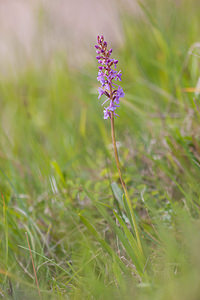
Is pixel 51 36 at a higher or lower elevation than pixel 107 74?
higher

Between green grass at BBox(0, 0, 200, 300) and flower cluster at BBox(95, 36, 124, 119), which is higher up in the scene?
flower cluster at BBox(95, 36, 124, 119)

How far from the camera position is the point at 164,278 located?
3.78ft

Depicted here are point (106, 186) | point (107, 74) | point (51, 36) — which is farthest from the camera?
point (51, 36)

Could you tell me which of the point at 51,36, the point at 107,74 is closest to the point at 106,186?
the point at 107,74

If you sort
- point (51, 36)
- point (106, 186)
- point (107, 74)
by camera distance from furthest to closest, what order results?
1. point (51, 36)
2. point (106, 186)
3. point (107, 74)

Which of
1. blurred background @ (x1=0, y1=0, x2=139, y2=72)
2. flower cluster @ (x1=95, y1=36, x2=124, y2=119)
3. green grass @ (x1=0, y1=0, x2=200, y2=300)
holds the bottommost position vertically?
green grass @ (x1=0, y1=0, x2=200, y2=300)

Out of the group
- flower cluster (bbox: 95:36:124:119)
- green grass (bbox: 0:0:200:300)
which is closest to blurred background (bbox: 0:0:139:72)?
green grass (bbox: 0:0:200:300)

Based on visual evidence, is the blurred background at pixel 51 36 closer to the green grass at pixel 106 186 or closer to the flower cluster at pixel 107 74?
the green grass at pixel 106 186

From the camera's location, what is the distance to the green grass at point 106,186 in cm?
122

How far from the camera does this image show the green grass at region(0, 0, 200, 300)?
1.22 meters

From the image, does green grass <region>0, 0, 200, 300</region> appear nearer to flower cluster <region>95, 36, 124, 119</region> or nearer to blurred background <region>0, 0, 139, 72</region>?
blurred background <region>0, 0, 139, 72</region>

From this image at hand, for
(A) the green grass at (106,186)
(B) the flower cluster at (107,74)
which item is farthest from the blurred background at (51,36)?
(B) the flower cluster at (107,74)

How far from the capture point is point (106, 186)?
1889mm

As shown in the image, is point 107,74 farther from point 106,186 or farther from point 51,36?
point 51,36
